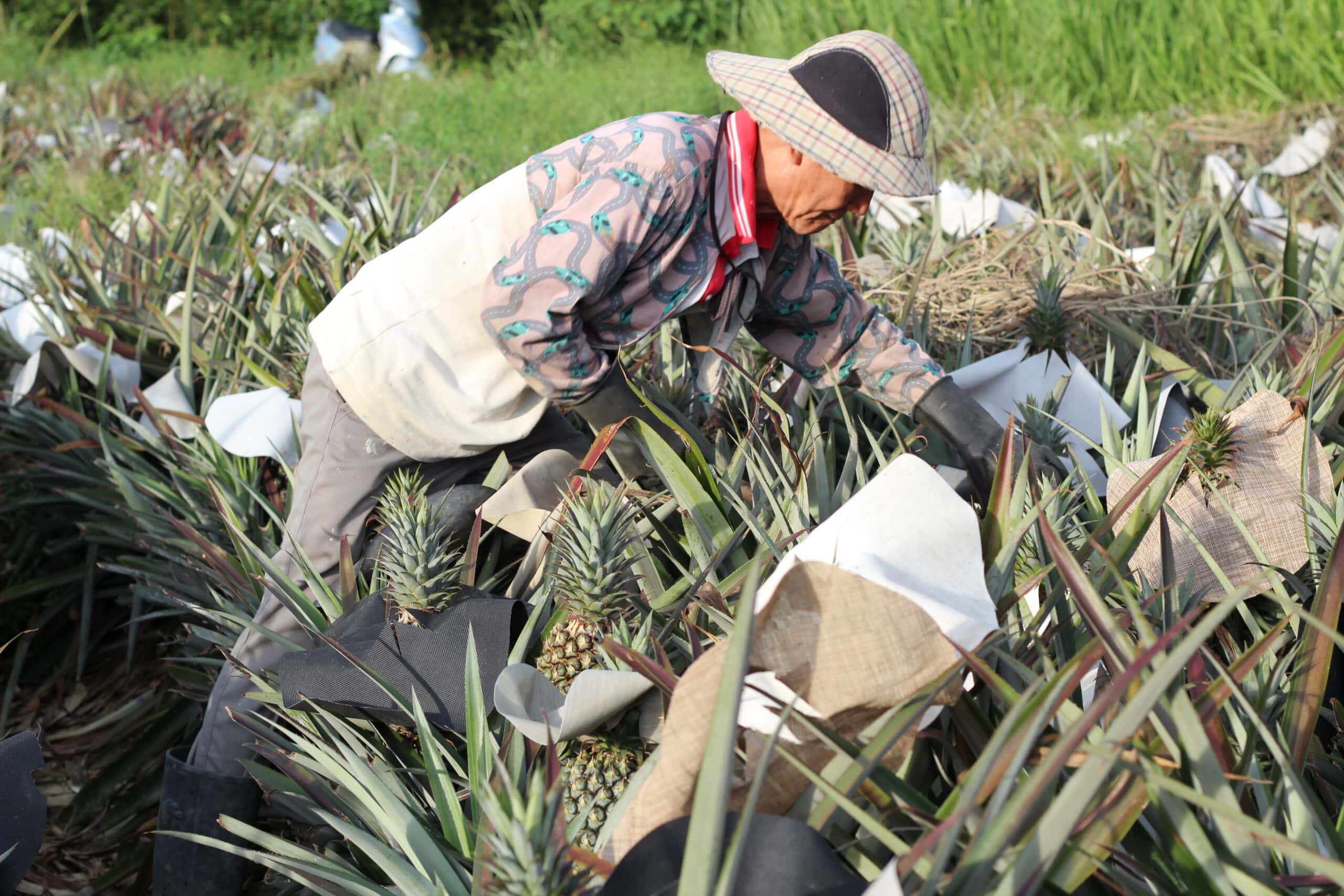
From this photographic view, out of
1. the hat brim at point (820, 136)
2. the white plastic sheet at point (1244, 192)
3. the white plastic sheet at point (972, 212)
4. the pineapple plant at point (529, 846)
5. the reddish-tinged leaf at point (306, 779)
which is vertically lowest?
the white plastic sheet at point (1244, 192)

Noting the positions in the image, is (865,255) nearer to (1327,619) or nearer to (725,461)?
(725,461)

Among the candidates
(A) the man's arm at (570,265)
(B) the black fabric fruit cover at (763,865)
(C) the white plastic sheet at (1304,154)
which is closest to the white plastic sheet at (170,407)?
(A) the man's arm at (570,265)

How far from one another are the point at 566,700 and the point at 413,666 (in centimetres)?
29

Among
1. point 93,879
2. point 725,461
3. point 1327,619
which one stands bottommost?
point 93,879

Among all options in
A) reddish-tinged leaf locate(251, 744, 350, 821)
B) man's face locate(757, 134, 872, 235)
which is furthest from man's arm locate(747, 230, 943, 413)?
reddish-tinged leaf locate(251, 744, 350, 821)

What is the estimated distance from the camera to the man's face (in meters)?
1.65

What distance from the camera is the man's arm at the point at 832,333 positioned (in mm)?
2012

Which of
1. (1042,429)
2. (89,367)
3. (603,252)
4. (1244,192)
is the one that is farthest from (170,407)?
(1244,192)

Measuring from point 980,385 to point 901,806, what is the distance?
146 cm

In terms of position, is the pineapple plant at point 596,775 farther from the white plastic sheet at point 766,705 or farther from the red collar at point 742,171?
the red collar at point 742,171

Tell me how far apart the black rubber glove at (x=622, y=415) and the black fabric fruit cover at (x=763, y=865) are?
933mm

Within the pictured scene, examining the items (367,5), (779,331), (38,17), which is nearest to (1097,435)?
(779,331)

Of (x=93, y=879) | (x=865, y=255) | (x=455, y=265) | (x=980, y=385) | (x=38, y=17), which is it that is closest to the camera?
(x=455, y=265)

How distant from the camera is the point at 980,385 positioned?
7.40 ft
